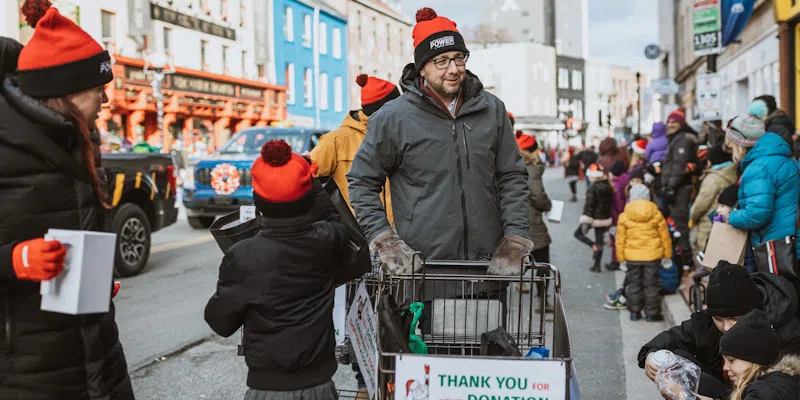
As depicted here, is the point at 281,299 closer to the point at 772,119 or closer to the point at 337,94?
the point at 772,119

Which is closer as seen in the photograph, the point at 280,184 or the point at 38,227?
the point at 38,227

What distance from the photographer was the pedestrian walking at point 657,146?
13086 mm

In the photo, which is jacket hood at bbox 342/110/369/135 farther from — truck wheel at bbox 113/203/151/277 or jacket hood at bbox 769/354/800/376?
truck wheel at bbox 113/203/151/277

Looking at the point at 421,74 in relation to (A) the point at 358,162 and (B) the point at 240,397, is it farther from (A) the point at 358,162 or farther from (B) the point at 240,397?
(B) the point at 240,397

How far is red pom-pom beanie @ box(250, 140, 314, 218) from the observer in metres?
3.38

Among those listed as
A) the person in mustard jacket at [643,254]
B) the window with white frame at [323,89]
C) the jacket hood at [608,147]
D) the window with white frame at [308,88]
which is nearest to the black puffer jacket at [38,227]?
the person in mustard jacket at [643,254]

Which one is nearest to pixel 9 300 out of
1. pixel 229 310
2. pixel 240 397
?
pixel 229 310

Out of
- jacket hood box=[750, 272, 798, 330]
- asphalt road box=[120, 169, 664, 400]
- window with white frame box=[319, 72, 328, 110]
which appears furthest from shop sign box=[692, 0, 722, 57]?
window with white frame box=[319, 72, 328, 110]

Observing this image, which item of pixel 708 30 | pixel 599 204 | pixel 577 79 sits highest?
pixel 577 79

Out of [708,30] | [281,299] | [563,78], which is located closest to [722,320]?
[281,299]

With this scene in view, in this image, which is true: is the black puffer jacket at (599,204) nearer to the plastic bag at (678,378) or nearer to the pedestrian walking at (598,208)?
the pedestrian walking at (598,208)

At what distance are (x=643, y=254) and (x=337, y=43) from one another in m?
46.5

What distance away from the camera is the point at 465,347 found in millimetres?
3648

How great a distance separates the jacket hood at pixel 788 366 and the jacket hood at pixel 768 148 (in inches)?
87.3
